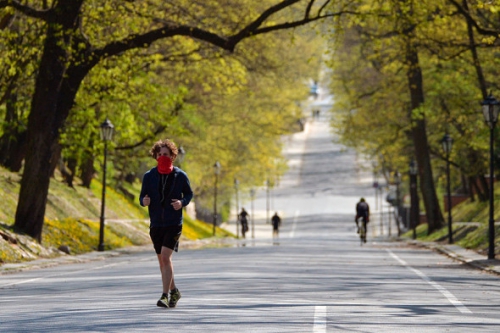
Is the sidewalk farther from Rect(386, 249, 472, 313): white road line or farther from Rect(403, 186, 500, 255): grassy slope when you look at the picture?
Rect(386, 249, 472, 313): white road line

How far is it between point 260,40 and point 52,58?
50.8 ft

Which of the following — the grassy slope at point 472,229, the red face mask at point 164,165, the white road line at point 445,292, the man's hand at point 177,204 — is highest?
the red face mask at point 164,165

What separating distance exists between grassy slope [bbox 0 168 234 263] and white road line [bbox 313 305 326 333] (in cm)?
1350

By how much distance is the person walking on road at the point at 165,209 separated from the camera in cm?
1429

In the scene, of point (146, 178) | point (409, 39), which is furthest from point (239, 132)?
point (146, 178)

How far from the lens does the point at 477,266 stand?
86.5ft

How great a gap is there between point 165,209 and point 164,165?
51 centimetres

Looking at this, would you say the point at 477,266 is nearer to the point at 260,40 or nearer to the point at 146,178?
A: the point at 146,178

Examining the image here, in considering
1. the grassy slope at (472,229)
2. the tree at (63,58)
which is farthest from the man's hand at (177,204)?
the grassy slope at (472,229)

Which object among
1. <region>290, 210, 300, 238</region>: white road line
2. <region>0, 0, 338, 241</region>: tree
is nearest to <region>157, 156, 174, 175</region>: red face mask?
<region>0, 0, 338, 241</region>: tree

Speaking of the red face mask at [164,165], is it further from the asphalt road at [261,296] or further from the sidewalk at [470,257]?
the sidewalk at [470,257]

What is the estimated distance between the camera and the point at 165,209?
47.1 ft

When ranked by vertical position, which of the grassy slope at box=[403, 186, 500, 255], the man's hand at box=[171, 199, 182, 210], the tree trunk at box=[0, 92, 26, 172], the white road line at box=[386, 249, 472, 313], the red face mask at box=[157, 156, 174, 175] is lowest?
the white road line at box=[386, 249, 472, 313]

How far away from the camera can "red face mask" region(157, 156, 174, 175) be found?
14328 mm
